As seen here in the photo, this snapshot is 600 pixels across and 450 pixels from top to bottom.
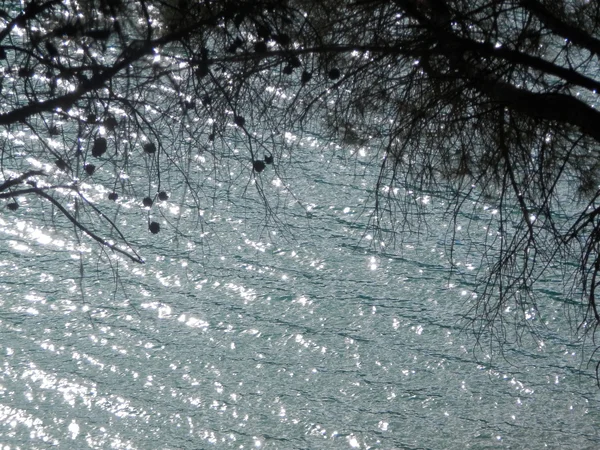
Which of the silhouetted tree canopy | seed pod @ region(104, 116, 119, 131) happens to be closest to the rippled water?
the silhouetted tree canopy

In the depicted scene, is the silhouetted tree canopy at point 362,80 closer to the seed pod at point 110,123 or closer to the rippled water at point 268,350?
the seed pod at point 110,123

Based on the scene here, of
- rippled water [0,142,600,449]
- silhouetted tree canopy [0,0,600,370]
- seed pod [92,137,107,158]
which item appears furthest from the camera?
rippled water [0,142,600,449]

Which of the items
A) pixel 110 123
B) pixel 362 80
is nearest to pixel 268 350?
pixel 362 80

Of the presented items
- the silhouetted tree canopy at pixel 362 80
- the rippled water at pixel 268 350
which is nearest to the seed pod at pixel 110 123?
the silhouetted tree canopy at pixel 362 80

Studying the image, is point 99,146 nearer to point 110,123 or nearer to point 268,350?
point 110,123

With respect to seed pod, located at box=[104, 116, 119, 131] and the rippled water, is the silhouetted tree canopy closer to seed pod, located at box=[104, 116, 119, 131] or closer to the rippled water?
seed pod, located at box=[104, 116, 119, 131]

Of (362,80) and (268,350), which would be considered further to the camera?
(268,350)

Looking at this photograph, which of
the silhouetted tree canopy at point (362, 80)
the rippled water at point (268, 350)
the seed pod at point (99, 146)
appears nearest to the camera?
the seed pod at point (99, 146)

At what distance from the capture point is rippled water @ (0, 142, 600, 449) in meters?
2.81

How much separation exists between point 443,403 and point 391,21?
140 centimetres

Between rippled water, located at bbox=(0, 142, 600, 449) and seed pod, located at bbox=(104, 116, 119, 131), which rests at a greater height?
rippled water, located at bbox=(0, 142, 600, 449)

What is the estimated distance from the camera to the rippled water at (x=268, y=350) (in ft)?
9.21

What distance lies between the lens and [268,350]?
3.24 metres

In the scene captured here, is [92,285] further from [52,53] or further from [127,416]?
[52,53]
